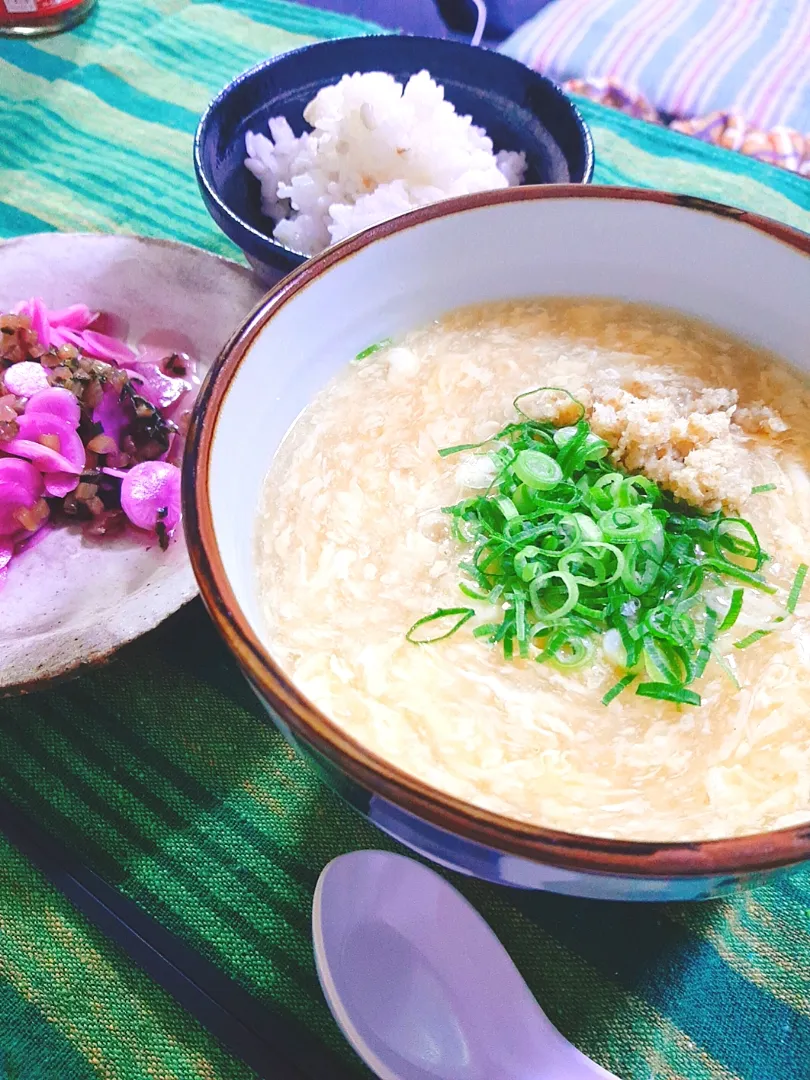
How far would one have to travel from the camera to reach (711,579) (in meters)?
1.06

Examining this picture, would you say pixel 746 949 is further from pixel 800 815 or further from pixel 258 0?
pixel 258 0

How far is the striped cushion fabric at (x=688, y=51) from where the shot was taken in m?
2.26

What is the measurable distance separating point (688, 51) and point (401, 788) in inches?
94.3

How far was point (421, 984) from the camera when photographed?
3.28ft

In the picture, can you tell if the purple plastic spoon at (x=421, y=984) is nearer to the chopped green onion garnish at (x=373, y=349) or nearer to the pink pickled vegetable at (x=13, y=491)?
the chopped green onion garnish at (x=373, y=349)

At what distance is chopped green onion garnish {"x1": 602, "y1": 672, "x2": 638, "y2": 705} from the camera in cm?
95

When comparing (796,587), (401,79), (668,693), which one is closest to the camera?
(668,693)

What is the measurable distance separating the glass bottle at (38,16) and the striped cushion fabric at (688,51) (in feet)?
4.02

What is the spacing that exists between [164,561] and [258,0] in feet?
6.63

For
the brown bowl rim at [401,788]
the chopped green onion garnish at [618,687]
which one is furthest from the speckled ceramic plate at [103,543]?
the chopped green onion garnish at [618,687]

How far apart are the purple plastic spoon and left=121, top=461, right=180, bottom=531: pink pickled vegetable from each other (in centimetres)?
64

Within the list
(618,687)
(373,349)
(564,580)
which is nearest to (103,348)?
(373,349)

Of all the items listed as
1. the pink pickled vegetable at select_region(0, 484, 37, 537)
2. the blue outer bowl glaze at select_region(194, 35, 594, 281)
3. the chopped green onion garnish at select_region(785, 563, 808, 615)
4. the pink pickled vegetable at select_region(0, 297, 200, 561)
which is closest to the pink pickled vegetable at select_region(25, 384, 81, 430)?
the pink pickled vegetable at select_region(0, 297, 200, 561)

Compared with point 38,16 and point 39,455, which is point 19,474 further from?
point 38,16
